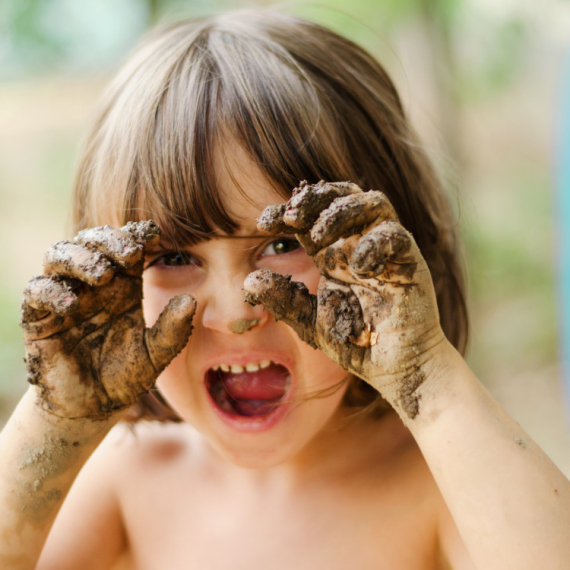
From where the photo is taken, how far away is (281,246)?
3.50ft

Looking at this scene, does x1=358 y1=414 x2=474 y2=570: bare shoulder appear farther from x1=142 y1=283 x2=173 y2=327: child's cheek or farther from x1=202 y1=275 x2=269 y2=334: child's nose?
x1=142 y1=283 x2=173 y2=327: child's cheek

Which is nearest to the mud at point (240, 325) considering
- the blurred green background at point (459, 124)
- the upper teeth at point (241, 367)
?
the upper teeth at point (241, 367)

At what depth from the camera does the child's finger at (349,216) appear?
0.73m

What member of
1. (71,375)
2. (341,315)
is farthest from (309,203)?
(71,375)

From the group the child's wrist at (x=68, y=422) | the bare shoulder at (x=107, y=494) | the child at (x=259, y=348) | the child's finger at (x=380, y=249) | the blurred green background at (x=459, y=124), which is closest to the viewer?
the child's finger at (x=380, y=249)

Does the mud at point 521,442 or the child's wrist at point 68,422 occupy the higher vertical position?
the child's wrist at point 68,422

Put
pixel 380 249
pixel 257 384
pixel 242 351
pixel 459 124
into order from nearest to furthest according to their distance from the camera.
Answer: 1. pixel 380 249
2. pixel 242 351
3. pixel 257 384
4. pixel 459 124

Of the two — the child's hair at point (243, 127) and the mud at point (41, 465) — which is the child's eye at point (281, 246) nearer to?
the child's hair at point (243, 127)

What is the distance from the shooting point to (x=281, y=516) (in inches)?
50.1

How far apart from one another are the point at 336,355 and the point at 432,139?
1.71 metres

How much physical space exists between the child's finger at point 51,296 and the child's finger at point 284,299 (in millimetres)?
271

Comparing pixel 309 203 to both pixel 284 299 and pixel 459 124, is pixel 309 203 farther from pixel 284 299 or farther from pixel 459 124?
pixel 459 124

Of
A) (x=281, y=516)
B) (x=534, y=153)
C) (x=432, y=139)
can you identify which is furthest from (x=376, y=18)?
(x=281, y=516)

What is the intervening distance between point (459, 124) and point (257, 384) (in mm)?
2887
